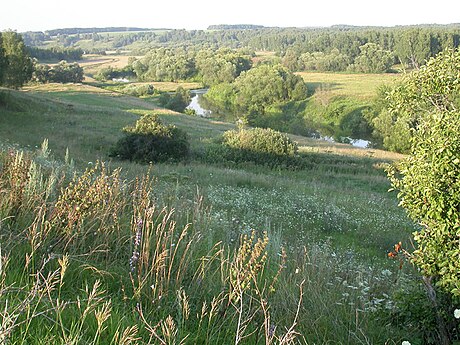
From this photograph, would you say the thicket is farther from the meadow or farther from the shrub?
the meadow

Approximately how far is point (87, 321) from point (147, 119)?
25.3 m

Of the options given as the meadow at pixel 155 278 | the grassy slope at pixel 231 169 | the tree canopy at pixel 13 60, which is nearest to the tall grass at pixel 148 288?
the meadow at pixel 155 278

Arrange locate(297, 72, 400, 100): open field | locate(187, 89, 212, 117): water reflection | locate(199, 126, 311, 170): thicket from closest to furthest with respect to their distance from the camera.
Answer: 1. locate(199, 126, 311, 170): thicket
2. locate(297, 72, 400, 100): open field
3. locate(187, 89, 212, 117): water reflection

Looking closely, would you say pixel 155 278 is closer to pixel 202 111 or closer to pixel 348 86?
pixel 202 111

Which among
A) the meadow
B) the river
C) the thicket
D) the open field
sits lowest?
the river

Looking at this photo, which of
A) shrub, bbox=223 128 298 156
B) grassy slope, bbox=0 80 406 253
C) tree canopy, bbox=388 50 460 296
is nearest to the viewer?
tree canopy, bbox=388 50 460 296

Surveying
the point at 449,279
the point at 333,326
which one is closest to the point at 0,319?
the point at 333,326

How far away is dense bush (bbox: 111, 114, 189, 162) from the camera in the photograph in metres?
25.6

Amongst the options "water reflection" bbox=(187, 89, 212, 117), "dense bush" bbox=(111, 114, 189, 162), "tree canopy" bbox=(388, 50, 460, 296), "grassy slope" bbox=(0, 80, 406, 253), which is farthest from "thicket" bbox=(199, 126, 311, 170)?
"water reflection" bbox=(187, 89, 212, 117)

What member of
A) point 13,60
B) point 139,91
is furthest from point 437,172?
point 139,91

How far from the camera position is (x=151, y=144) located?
25891 millimetres

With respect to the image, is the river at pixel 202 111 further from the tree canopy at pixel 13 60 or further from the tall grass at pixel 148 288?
the tall grass at pixel 148 288

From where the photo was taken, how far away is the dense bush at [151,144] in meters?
25.6

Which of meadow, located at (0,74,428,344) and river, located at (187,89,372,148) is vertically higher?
meadow, located at (0,74,428,344)
